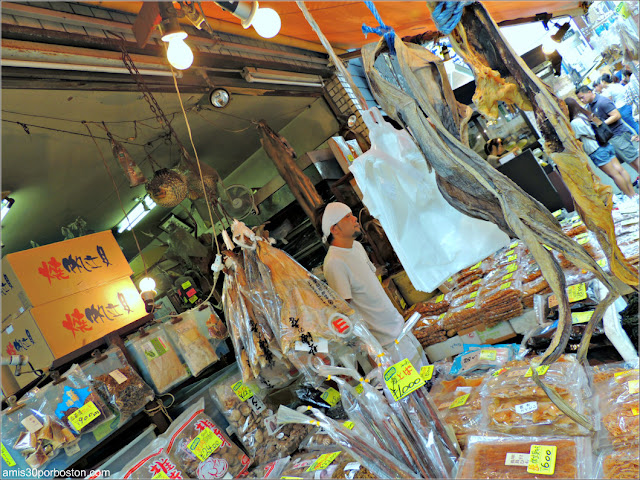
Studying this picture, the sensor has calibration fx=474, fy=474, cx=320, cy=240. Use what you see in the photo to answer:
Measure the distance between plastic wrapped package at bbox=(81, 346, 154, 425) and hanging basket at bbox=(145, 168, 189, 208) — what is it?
52.1 inches

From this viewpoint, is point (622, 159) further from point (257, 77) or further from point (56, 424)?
point (56, 424)

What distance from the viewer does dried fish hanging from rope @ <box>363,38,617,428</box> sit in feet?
4.24

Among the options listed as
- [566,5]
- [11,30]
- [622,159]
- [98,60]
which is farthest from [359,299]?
[622,159]

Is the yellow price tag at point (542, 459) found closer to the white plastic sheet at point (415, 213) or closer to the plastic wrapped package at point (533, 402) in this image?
the plastic wrapped package at point (533, 402)

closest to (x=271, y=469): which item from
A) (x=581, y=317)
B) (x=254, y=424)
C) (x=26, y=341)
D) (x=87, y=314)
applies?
(x=254, y=424)

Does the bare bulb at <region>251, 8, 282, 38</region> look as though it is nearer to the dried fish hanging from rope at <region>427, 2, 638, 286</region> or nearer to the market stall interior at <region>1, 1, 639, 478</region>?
the market stall interior at <region>1, 1, 639, 478</region>

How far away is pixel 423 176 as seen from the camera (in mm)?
1845

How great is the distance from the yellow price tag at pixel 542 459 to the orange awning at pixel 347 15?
3384 millimetres

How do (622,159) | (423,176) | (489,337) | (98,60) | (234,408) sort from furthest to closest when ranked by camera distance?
(622,159)
(489,337)
(234,408)
(98,60)
(423,176)

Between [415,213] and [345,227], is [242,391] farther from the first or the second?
[415,213]

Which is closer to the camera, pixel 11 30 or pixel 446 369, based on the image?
pixel 11 30

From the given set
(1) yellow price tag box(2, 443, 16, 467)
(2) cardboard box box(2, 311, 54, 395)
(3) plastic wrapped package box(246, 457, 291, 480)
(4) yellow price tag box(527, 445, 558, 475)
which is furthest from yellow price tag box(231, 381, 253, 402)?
(4) yellow price tag box(527, 445, 558, 475)

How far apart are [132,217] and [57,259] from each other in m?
3.78

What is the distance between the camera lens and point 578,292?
300cm
